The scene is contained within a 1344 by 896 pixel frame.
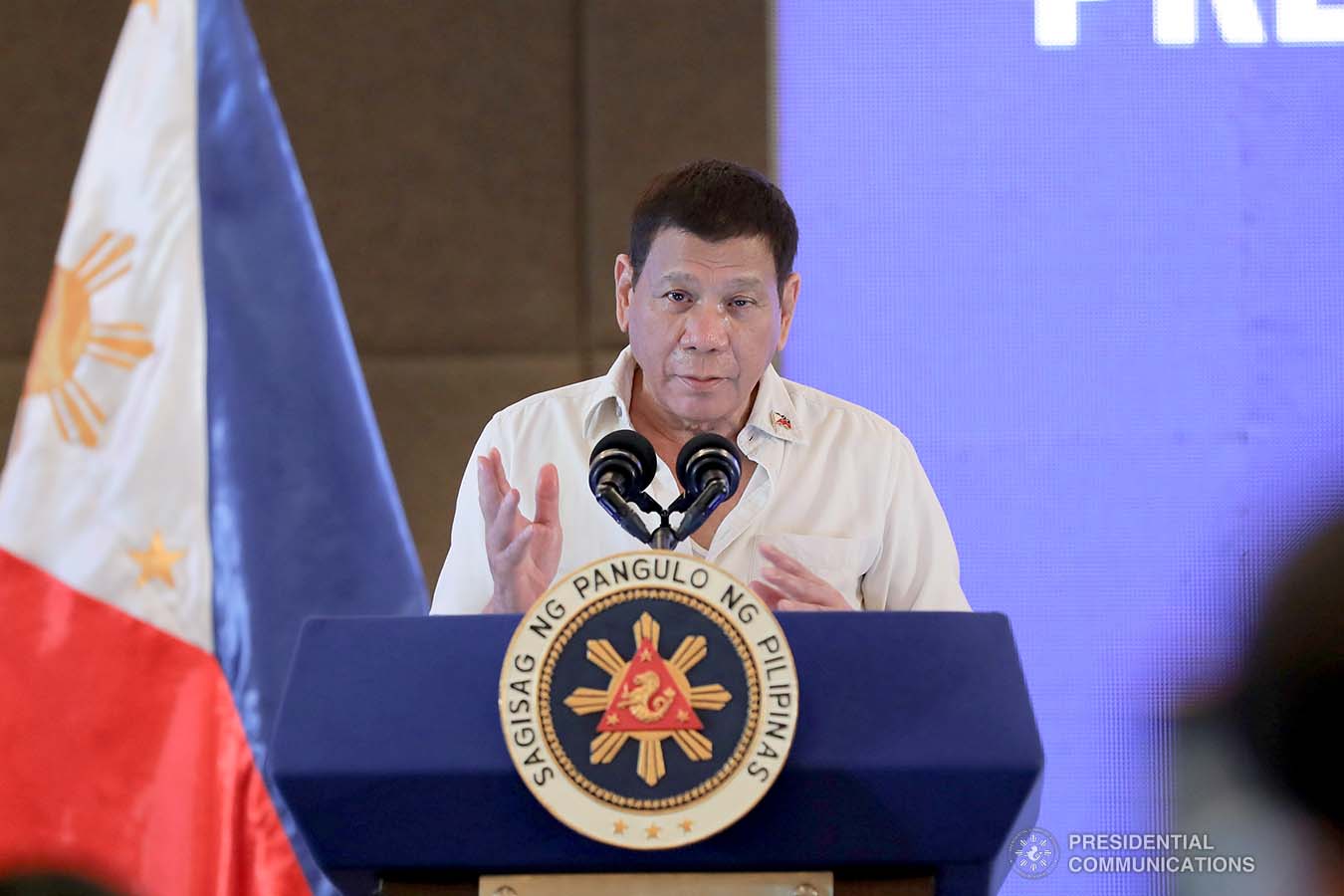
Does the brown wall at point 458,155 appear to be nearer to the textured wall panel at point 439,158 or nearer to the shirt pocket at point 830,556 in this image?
the textured wall panel at point 439,158

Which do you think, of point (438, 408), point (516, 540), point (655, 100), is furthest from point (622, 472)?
point (655, 100)

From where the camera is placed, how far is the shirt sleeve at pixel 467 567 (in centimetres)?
173

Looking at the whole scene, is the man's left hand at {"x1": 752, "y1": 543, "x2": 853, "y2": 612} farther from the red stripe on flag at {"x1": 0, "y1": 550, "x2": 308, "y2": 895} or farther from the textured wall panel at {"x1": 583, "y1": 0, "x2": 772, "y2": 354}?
the textured wall panel at {"x1": 583, "y1": 0, "x2": 772, "y2": 354}

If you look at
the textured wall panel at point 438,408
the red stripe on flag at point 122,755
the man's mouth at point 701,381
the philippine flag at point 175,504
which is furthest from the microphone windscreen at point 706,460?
the textured wall panel at point 438,408

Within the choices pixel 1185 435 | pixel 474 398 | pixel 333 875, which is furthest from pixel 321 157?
pixel 333 875

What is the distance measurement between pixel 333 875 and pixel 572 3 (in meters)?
2.05

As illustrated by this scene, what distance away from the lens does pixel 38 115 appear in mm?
2727

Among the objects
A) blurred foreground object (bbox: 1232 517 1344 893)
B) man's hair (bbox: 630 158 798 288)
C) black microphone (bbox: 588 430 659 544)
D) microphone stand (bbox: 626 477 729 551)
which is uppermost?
man's hair (bbox: 630 158 798 288)

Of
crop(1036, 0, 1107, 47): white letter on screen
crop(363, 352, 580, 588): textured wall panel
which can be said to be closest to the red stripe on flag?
crop(363, 352, 580, 588): textured wall panel

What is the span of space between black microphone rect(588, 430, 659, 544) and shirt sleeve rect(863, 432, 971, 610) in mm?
624

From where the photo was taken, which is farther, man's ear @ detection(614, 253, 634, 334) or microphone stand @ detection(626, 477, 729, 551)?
man's ear @ detection(614, 253, 634, 334)

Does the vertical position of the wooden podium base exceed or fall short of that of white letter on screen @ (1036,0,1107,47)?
it falls short

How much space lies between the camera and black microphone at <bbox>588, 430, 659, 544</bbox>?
3.90 feet

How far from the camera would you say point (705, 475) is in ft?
3.92
